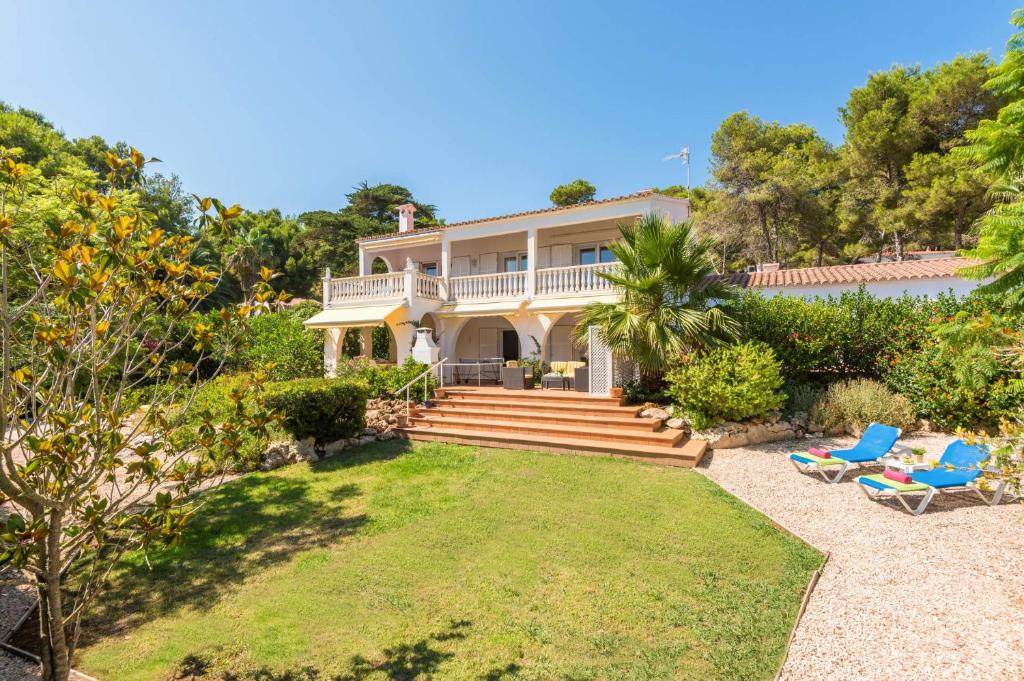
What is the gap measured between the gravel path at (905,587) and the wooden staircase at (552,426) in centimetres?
241

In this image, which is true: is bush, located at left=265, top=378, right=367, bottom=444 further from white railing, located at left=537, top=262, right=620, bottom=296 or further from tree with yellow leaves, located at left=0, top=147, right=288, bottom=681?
white railing, located at left=537, top=262, right=620, bottom=296

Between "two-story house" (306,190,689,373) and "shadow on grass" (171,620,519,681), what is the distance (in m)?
15.7

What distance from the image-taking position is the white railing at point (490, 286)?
2203 centimetres

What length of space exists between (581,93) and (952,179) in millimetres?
20602

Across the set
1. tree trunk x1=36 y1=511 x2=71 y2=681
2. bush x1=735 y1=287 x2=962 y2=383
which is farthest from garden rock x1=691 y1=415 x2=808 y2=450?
tree trunk x1=36 y1=511 x2=71 y2=681

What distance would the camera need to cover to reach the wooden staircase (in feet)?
41.7

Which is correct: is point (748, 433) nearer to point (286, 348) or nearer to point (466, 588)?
point (466, 588)

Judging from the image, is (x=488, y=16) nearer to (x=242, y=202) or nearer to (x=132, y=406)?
(x=242, y=202)

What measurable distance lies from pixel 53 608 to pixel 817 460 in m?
13.1

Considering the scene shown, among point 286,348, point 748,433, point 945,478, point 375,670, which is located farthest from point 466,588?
point 286,348

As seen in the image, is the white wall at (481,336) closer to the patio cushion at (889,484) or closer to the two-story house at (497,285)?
the two-story house at (497,285)

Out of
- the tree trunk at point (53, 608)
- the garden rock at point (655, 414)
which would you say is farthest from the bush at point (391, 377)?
the tree trunk at point (53, 608)

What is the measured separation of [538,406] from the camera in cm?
1593

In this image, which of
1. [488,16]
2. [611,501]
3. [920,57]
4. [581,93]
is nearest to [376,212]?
[581,93]
